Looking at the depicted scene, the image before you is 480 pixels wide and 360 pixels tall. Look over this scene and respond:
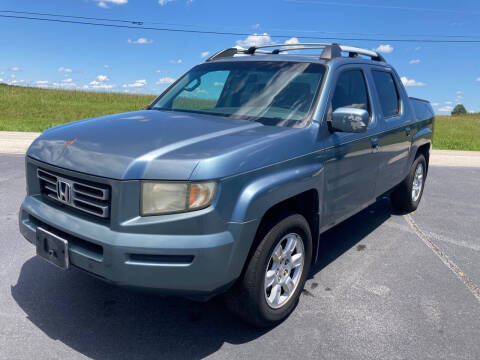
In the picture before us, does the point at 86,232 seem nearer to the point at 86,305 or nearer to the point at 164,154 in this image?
the point at 164,154

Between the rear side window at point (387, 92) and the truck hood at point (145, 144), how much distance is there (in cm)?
198

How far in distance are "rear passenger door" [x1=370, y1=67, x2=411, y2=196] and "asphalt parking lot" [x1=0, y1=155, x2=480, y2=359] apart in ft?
2.67

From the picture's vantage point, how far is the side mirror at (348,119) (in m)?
3.19

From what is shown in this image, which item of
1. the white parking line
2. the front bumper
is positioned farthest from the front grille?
the white parking line

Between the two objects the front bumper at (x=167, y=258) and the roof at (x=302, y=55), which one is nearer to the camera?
the front bumper at (x=167, y=258)

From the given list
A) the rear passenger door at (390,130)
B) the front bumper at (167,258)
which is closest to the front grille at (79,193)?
the front bumper at (167,258)

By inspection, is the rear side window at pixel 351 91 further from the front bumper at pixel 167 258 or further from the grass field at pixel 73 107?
the grass field at pixel 73 107

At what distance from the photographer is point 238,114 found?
11.5ft

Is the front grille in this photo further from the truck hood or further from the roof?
the roof

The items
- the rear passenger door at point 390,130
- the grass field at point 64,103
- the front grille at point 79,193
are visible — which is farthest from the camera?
the grass field at point 64,103

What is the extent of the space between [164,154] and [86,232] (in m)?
0.65

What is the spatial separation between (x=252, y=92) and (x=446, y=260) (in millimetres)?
2608

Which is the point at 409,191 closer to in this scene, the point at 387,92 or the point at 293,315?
the point at 387,92

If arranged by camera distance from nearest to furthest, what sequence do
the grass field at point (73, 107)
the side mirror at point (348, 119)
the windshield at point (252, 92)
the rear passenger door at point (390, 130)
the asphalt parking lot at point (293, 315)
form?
the asphalt parking lot at point (293, 315), the side mirror at point (348, 119), the windshield at point (252, 92), the rear passenger door at point (390, 130), the grass field at point (73, 107)
